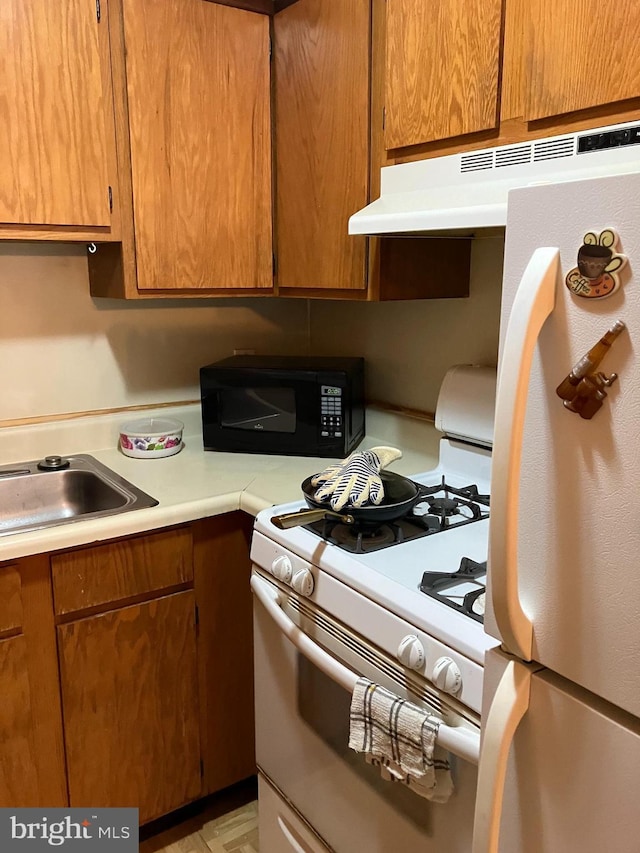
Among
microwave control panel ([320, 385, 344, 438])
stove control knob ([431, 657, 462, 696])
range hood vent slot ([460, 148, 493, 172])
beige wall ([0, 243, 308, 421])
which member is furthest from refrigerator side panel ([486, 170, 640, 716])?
beige wall ([0, 243, 308, 421])

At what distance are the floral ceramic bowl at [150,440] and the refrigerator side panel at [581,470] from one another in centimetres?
141

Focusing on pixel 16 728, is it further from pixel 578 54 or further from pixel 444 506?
pixel 578 54

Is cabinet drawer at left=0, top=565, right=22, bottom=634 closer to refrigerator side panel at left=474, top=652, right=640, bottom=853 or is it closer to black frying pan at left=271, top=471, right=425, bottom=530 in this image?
black frying pan at left=271, top=471, right=425, bottom=530

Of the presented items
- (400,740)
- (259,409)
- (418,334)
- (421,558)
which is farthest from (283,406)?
(400,740)

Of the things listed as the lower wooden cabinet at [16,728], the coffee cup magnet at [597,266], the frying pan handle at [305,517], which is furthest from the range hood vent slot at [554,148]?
the lower wooden cabinet at [16,728]

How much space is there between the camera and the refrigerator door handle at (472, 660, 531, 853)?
741 millimetres

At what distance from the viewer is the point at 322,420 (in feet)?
6.37

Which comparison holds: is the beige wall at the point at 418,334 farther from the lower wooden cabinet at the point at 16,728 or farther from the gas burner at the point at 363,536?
the lower wooden cabinet at the point at 16,728

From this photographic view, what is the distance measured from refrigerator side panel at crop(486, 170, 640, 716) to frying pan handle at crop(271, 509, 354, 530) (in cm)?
61

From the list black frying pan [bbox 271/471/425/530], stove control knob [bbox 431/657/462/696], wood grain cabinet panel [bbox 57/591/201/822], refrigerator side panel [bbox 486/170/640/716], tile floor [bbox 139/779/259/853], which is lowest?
tile floor [bbox 139/779/259/853]

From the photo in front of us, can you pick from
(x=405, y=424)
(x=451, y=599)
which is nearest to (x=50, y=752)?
Answer: (x=451, y=599)

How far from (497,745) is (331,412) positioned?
4.10 ft

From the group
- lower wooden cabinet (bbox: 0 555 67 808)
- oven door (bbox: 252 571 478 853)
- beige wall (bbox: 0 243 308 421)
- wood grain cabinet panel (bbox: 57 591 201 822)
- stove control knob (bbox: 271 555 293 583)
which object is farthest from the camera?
beige wall (bbox: 0 243 308 421)

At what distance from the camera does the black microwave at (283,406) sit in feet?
6.32
